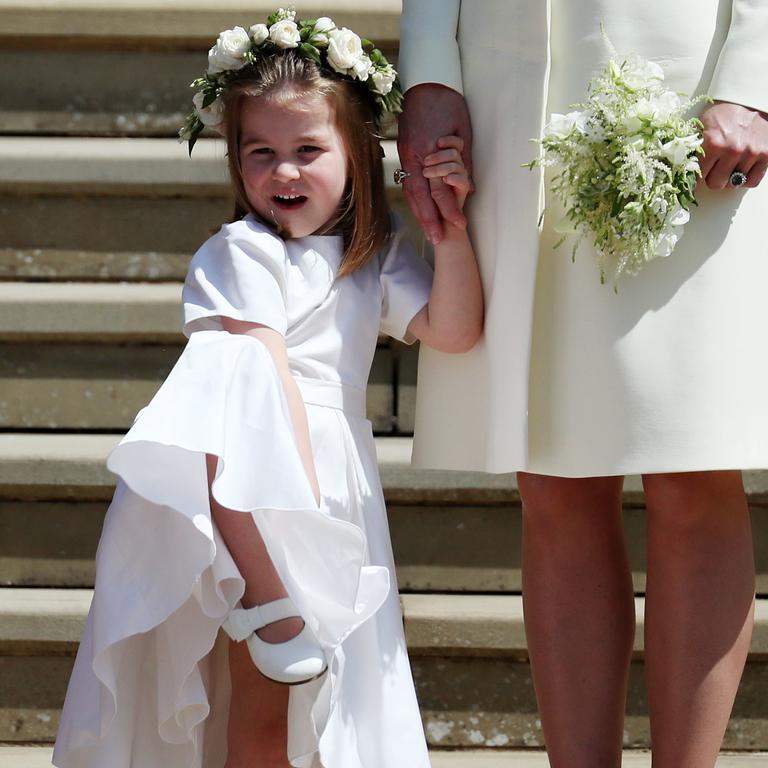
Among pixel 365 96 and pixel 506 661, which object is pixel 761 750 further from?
pixel 365 96

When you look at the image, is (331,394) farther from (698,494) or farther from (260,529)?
(698,494)

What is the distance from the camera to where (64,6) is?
132 inches

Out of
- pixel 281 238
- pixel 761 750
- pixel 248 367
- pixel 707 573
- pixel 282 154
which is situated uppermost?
pixel 282 154

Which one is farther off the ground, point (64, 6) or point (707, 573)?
point (64, 6)

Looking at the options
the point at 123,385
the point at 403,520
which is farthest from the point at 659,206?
the point at 123,385

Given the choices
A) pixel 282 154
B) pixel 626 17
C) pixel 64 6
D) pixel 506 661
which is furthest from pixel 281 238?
pixel 64 6

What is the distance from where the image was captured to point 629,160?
1.88 metres

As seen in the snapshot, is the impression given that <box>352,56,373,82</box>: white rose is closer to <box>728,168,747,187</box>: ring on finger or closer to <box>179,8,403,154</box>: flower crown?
<box>179,8,403,154</box>: flower crown

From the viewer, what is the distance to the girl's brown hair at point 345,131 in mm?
2148

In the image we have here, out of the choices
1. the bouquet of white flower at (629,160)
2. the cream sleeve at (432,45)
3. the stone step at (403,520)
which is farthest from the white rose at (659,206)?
the stone step at (403,520)

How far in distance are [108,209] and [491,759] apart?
1.63 meters

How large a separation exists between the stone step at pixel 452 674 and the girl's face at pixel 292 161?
1028 millimetres

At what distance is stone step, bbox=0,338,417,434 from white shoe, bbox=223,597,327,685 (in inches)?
48.2

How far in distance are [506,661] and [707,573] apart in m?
0.91
